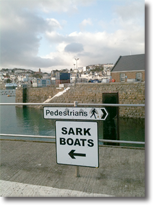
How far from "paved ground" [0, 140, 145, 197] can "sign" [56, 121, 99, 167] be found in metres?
0.30

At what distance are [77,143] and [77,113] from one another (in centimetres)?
41

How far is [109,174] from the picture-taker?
2875 millimetres

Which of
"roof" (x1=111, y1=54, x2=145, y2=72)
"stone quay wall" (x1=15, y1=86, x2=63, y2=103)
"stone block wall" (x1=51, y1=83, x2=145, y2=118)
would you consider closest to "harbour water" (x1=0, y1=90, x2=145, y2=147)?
"stone block wall" (x1=51, y1=83, x2=145, y2=118)

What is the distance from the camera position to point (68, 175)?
2.87m

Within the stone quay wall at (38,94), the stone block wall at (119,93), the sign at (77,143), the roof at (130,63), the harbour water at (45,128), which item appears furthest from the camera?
the roof at (130,63)

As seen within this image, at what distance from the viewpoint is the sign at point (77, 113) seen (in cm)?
265

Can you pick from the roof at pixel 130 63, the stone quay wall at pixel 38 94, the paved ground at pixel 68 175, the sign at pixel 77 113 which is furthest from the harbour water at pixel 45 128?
the roof at pixel 130 63

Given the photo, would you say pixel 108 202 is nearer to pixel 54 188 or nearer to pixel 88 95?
pixel 54 188

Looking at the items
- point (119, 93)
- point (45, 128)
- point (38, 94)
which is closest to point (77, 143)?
point (45, 128)

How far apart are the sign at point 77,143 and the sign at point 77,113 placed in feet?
0.44

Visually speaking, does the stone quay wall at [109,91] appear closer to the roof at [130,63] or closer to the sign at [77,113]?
the roof at [130,63]

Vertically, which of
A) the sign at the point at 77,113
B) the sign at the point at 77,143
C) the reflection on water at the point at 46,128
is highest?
the sign at the point at 77,113

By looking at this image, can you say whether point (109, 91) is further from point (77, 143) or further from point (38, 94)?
point (38, 94)

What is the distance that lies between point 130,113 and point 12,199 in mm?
20879
